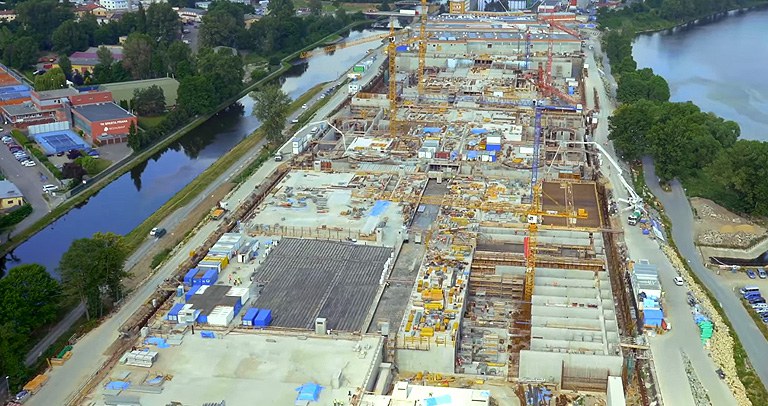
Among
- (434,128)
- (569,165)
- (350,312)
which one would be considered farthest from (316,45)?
(350,312)

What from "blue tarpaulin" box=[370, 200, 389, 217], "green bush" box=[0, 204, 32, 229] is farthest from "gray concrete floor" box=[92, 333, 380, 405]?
"green bush" box=[0, 204, 32, 229]

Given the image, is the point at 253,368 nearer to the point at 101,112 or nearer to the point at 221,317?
the point at 221,317

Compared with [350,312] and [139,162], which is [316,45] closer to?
[139,162]

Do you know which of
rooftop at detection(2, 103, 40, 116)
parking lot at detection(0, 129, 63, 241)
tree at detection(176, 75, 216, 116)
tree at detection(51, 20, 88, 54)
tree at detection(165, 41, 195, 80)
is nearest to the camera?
parking lot at detection(0, 129, 63, 241)

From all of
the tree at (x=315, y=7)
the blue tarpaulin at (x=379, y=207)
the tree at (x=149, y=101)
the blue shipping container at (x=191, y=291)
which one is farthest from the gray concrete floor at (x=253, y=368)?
the tree at (x=315, y=7)

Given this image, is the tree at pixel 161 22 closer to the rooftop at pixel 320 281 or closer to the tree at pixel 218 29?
the tree at pixel 218 29

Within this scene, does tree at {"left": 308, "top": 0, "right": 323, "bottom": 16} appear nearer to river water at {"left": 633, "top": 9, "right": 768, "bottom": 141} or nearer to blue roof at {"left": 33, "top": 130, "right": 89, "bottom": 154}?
river water at {"left": 633, "top": 9, "right": 768, "bottom": 141}

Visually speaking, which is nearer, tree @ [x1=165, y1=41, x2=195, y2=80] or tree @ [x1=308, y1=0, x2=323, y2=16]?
tree @ [x1=165, y1=41, x2=195, y2=80]

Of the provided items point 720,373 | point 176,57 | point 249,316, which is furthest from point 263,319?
point 176,57
